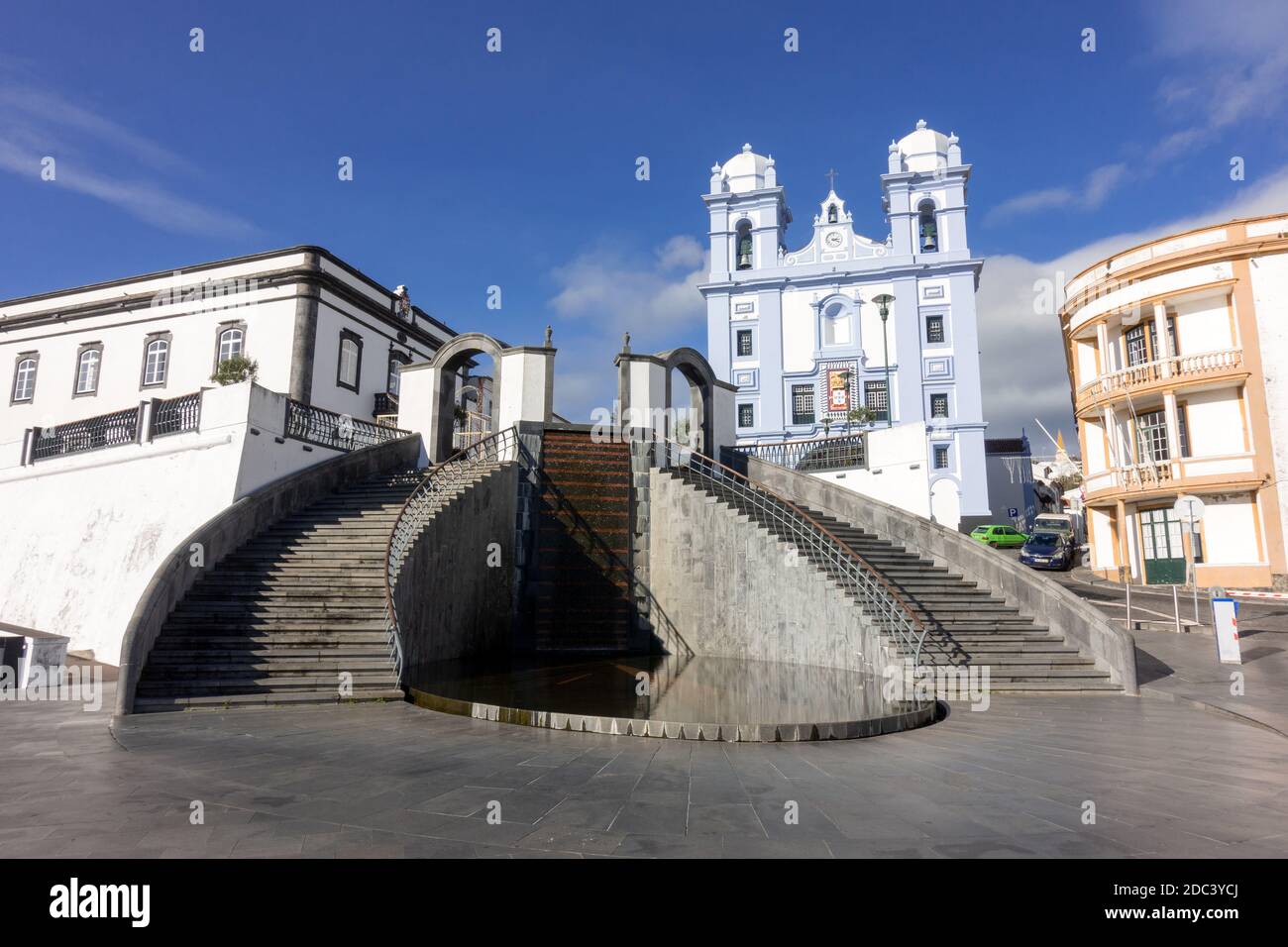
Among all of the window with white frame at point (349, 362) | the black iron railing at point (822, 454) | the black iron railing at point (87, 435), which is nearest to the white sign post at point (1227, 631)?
the black iron railing at point (822, 454)

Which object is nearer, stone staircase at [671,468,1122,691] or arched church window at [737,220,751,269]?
stone staircase at [671,468,1122,691]

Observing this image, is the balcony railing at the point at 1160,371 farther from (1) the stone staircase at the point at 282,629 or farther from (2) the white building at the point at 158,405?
(1) the stone staircase at the point at 282,629

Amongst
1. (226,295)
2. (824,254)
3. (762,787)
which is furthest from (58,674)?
(824,254)

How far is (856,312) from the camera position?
48.5 metres

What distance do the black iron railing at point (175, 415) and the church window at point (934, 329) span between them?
4331 centimetres

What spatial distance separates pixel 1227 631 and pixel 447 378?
61.2 ft

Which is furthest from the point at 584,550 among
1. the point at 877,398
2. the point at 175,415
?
the point at 877,398

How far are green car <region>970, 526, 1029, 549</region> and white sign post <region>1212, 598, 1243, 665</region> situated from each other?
23318mm

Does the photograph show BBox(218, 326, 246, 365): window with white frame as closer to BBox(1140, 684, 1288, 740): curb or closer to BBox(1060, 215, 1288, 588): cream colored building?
BBox(1140, 684, 1288, 740): curb

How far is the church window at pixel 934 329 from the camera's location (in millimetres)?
47031

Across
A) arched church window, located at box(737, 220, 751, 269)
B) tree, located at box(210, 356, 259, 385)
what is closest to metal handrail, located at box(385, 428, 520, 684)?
tree, located at box(210, 356, 259, 385)

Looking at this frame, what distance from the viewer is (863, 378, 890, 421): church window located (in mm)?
46719

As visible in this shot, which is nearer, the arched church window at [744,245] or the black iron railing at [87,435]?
the black iron railing at [87,435]

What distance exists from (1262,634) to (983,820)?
16640 millimetres
